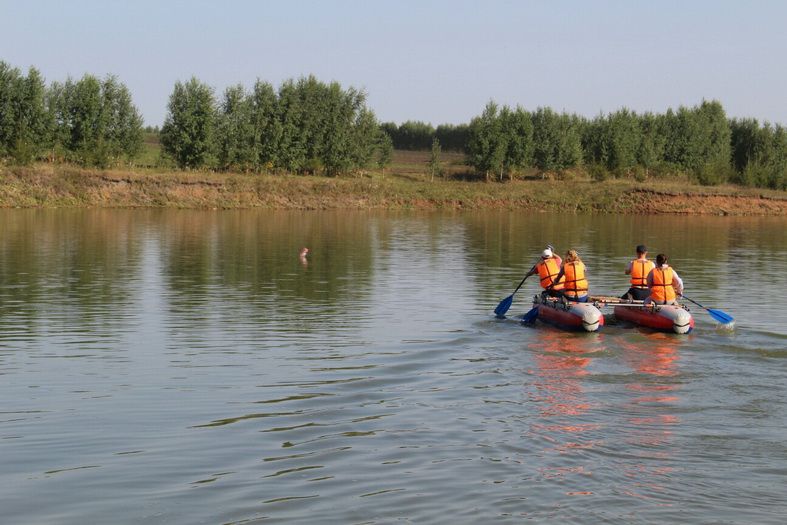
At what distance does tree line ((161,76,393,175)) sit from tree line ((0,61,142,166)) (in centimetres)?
461

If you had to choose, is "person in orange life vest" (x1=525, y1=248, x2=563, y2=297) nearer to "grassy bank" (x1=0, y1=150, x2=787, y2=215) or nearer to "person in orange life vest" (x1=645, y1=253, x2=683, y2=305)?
"person in orange life vest" (x1=645, y1=253, x2=683, y2=305)

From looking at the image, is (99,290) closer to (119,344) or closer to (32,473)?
(119,344)

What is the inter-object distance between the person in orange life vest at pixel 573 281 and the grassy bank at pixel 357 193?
63913mm

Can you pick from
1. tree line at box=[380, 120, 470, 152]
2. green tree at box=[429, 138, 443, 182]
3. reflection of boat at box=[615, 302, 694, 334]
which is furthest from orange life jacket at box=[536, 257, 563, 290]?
tree line at box=[380, 120, 470, 152]

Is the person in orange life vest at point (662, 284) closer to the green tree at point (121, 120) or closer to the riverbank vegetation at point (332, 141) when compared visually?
the riverbank vegetation at point (332, 141)

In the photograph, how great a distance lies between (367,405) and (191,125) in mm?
86325

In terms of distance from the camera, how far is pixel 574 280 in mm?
26516

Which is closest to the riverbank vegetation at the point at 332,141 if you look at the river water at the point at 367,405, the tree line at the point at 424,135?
the tree line at the point at 424,135

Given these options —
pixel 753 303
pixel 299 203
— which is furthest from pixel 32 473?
pixel 299 203

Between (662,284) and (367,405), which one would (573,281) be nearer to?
(662,284)

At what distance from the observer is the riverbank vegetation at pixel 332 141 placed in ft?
307

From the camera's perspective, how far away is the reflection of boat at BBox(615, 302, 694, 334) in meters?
24.0

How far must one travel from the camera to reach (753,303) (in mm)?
31344

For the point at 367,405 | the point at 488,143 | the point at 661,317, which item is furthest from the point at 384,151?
the point at 367,405
